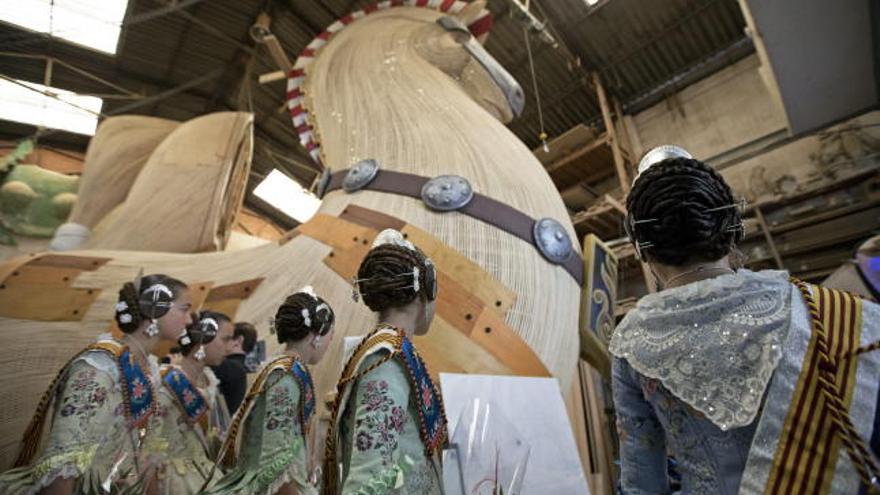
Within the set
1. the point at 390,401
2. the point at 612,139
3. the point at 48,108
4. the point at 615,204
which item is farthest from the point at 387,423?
the point at 48,108

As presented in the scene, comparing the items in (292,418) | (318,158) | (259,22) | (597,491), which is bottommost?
A: (597,491)

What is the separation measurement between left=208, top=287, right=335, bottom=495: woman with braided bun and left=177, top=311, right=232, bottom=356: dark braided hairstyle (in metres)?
0.48

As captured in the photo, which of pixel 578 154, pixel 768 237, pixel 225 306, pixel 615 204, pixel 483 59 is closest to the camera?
pixel 225 306

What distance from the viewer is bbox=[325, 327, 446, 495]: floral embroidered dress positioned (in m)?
0.74

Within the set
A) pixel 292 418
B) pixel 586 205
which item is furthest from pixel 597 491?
pixel 586 205

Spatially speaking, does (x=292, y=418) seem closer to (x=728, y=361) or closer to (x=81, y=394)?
(x=81, y=394)

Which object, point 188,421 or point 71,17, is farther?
point 71,17

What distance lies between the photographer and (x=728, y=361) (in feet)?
1.88

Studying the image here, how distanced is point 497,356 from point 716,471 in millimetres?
838

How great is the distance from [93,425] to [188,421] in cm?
66

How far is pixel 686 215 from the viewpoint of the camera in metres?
0.66

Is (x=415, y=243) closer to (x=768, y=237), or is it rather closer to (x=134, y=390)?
(x=134, y=390)

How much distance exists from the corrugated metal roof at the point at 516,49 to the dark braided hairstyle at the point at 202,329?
4682 millimetres

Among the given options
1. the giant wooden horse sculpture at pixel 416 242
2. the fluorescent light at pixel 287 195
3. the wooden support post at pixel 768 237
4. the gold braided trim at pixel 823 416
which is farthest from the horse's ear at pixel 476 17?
the fluorescent light at pixel 287 195
